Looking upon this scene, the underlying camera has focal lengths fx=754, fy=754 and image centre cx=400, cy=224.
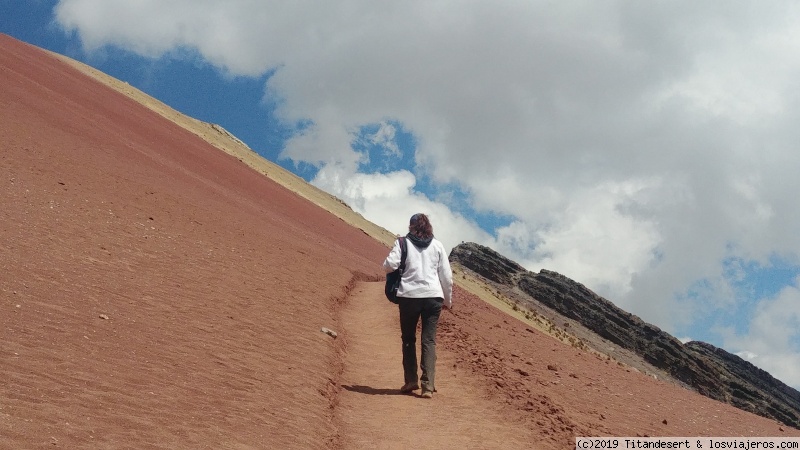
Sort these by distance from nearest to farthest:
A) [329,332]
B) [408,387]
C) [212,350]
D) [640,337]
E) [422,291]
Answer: [212,350], [422,291], [408,387], [329,332], [640,337]

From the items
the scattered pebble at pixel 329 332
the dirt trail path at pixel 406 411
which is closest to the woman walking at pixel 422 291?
the dirt trail path at pixel 406 411

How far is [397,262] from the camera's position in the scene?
8.84 metres

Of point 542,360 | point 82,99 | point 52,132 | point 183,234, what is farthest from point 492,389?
point 82,99

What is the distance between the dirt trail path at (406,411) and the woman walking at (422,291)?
31cm

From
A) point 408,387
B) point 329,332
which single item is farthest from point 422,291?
point 329,332

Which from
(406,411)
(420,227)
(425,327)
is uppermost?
(420,227)

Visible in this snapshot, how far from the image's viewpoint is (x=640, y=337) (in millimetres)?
57562

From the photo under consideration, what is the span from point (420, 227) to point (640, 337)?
52451 mm

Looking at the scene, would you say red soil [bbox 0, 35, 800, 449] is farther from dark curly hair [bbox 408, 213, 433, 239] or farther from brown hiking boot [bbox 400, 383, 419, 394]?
dark curly hair [bbox 408, 213, 433, 239]

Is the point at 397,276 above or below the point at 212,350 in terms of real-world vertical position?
above

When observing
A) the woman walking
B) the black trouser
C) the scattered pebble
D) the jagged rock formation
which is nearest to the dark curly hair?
the woman walking

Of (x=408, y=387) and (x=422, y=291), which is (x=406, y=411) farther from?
(x=422, y=291)

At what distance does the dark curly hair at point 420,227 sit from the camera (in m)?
9.09

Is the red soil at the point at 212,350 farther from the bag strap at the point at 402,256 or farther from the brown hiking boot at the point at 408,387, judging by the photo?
the bag strap at the point at 402,256
